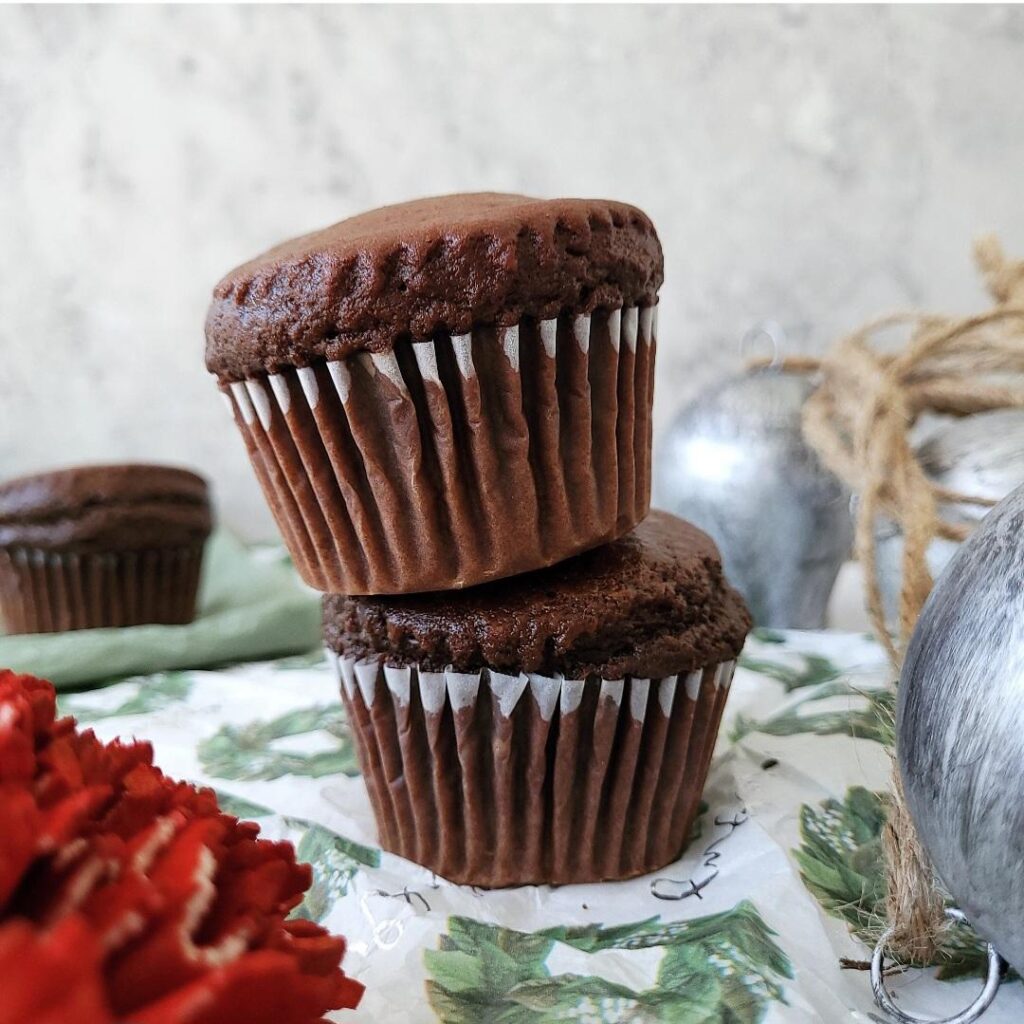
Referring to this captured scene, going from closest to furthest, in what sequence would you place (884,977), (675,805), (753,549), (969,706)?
(969,706)
(884,977)
(675,805)
(753,549)

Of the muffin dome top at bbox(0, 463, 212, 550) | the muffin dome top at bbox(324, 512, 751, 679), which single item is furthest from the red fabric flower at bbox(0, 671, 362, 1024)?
the muffin dome top at bbox(0, 463, 212, 550)

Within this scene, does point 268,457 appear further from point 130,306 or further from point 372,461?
point 130,306

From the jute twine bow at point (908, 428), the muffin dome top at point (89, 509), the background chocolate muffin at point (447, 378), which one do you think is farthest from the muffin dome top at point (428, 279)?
the muffin dome top at point (89, 509)

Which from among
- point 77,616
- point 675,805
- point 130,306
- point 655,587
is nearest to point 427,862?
point 675,805

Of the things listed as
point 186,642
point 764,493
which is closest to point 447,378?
point 764,493

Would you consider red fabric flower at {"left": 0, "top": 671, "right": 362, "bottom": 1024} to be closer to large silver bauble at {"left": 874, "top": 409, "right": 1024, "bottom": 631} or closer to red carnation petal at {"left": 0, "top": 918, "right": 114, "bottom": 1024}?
red carnation petal at {"left": 0, "top": 918, "right": 114, "bottom": 1024}

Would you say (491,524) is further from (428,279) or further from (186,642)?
(186,642)

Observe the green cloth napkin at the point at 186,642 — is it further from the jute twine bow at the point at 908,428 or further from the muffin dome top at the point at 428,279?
the jute twine bow at the point at 908,428

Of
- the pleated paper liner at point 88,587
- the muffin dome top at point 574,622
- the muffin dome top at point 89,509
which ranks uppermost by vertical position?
the muffin dome top at point 574,622
